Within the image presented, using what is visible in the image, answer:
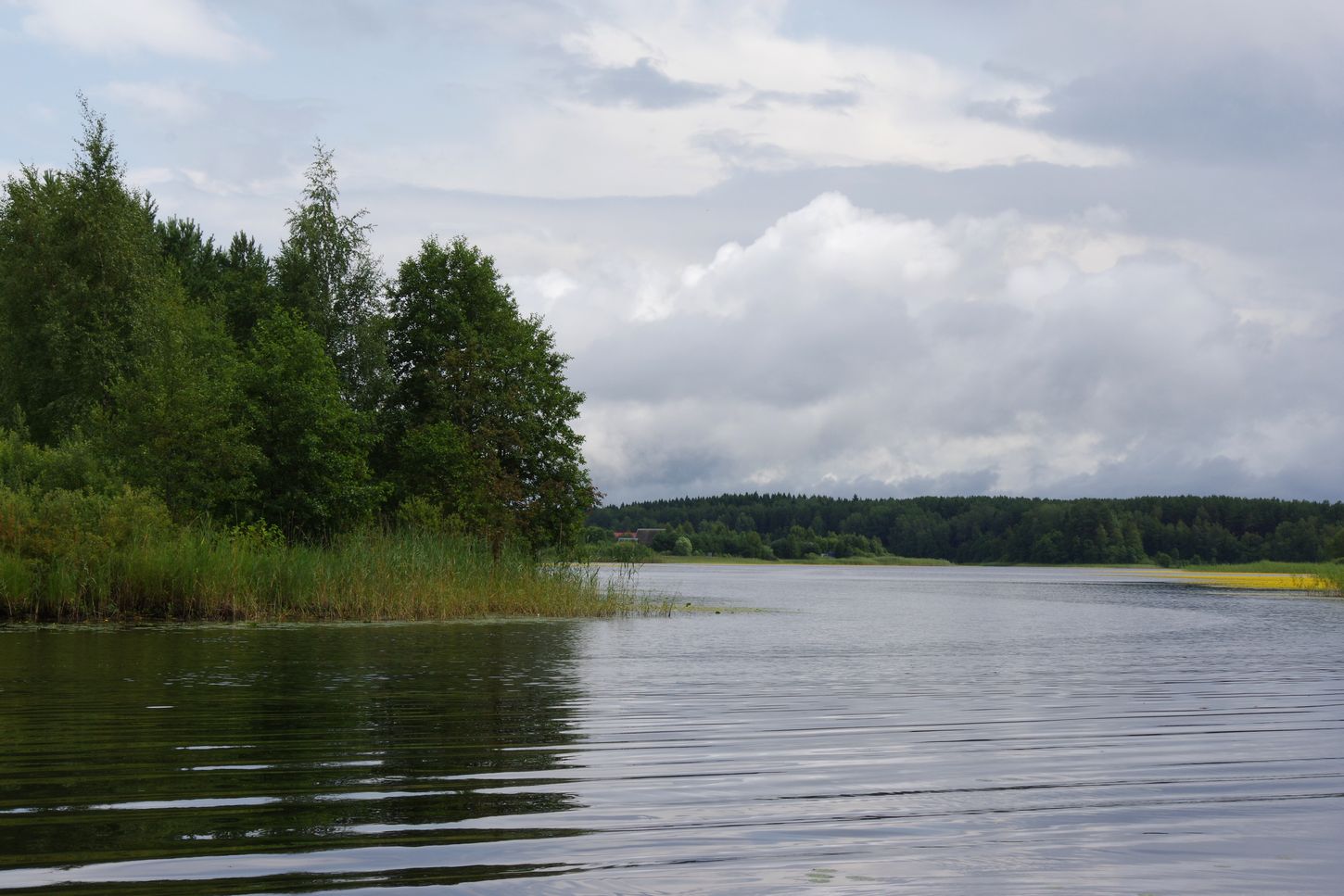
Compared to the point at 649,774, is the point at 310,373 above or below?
above

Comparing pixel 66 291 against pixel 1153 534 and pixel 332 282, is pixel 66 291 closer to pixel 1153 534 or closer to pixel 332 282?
pixel 332 282

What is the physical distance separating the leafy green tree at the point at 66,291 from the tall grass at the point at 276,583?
20774 mm

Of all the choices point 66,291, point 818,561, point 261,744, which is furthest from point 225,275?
point 818,561

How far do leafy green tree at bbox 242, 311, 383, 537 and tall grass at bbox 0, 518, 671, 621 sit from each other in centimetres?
336

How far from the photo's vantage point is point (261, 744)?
11141mm

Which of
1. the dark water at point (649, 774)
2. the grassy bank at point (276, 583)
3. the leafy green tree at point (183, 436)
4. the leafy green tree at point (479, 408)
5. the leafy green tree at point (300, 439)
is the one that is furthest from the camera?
the leafy green tree at point (479, 408)

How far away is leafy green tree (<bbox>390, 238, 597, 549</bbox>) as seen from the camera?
164 ft

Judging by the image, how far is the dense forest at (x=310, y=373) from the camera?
1622 inches

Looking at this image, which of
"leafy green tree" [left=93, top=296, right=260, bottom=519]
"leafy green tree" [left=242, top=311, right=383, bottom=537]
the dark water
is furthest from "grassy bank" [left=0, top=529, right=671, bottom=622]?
the dark water

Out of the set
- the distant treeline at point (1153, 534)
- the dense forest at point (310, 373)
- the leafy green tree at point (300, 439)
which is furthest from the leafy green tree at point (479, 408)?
the distant treeline at point (1153, 534)

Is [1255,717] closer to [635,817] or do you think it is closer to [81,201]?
[635,817]

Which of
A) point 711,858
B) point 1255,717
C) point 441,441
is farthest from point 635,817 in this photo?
point 441,441

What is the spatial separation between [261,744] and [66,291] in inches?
1928

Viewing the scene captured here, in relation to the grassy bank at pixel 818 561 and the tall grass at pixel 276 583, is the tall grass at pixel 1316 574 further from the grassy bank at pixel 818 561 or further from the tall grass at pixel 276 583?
the grassy bank at pixel 818 561
